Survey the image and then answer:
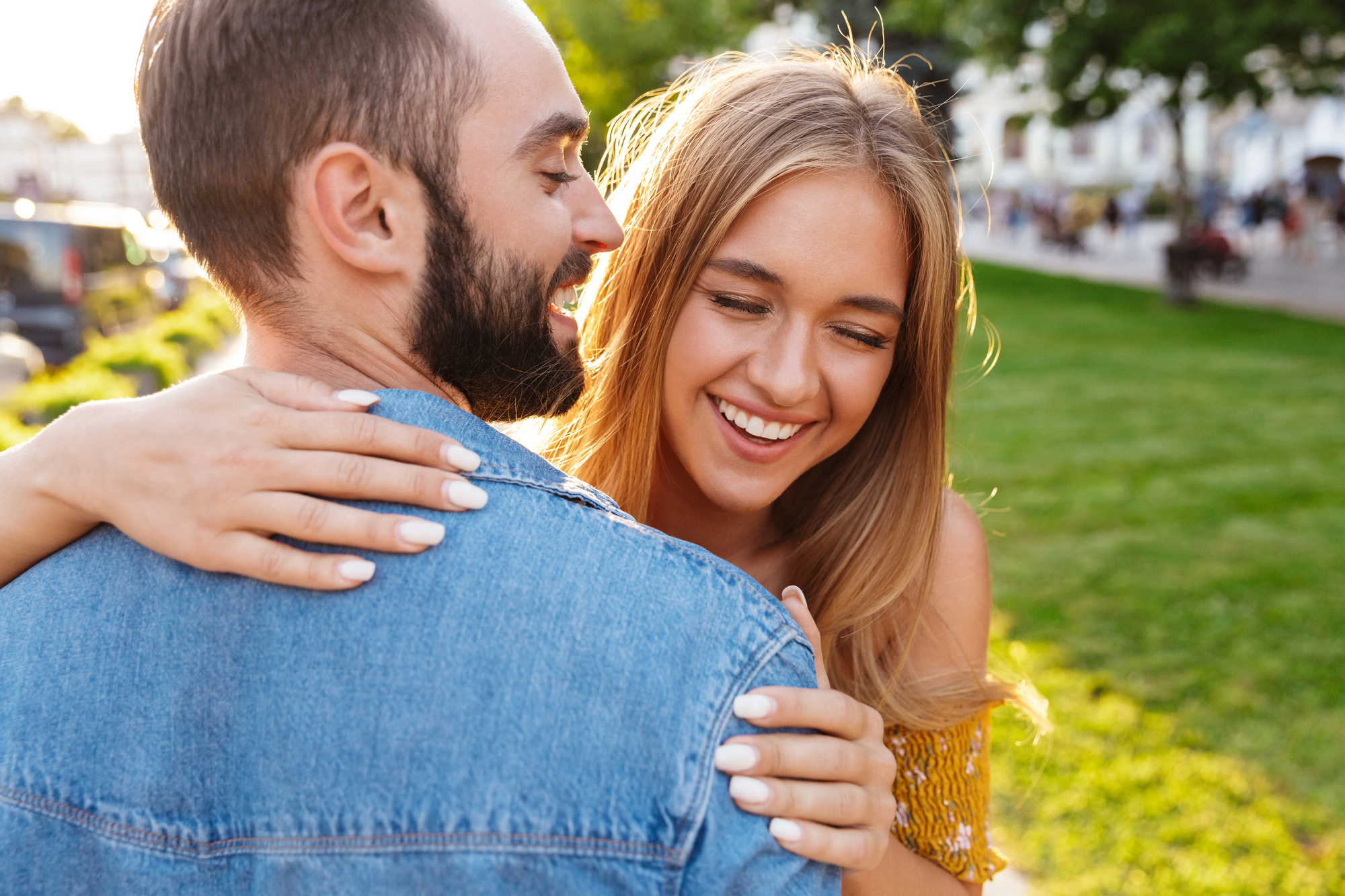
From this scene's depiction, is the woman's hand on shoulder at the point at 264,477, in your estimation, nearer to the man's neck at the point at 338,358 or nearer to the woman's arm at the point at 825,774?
the man's neck at the point at 338,358

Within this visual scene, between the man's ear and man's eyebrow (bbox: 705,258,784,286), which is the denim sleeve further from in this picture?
man's eyebrow (bbox: 705,258,784,286)

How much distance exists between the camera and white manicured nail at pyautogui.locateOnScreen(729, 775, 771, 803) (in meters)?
1.14

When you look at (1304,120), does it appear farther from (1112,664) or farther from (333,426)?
(333,426)

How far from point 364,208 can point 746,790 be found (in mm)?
895

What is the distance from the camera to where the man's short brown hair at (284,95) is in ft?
4.45

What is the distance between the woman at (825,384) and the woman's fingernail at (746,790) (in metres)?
0.94

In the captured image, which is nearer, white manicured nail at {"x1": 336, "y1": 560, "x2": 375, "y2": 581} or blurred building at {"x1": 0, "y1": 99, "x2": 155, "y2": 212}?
white manicured nail at {"x1": 336, "y1": 560, "x2": 375, "y2": 581}

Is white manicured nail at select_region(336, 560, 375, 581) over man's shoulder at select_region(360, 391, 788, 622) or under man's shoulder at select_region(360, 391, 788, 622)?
under

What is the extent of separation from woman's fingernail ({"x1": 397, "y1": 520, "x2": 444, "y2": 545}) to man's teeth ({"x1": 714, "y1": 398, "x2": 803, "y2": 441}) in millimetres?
1211

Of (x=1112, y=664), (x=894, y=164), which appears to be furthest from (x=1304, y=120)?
(x=894, y=164)

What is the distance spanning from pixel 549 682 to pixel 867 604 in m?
1.38

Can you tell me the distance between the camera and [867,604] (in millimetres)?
2350

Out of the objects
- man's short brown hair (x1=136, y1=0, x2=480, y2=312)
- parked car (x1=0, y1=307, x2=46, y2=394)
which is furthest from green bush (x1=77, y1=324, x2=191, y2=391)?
man's short brown hair (x1=136, y1=0, x2=480, y2=312)

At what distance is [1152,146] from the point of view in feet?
180
